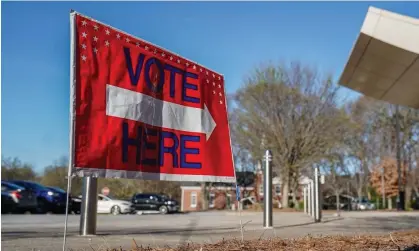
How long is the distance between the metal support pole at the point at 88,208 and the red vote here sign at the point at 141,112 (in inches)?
146

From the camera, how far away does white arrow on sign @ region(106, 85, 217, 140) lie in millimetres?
6297

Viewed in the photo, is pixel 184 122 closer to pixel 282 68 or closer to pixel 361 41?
pixel 361 41

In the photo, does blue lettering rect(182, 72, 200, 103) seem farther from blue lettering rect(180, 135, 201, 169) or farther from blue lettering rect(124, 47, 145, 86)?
blue lettering rect(124, 47, 145, 86)

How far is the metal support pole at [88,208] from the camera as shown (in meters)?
10.1

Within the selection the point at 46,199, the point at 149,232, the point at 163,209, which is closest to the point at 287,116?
the point at 163,209

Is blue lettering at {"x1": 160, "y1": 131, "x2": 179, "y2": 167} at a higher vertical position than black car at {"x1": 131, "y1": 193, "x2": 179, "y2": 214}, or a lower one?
higher

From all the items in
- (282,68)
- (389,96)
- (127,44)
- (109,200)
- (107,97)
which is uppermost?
(282,68)

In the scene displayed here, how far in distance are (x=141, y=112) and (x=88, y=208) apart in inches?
179

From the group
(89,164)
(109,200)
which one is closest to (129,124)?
(89,164)

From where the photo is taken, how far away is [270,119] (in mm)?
36406

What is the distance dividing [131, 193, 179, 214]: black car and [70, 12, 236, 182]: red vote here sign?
90.5ft

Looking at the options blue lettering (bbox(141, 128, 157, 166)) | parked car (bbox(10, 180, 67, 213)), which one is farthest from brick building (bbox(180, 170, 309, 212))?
blue lettering (bbox(141, 128, 157, 166))

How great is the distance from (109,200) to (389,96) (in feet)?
68.9

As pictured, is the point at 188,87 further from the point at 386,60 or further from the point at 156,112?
the point at 386,60
